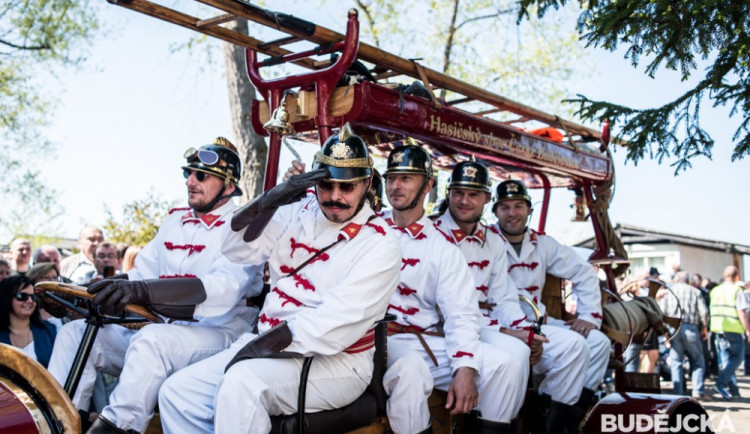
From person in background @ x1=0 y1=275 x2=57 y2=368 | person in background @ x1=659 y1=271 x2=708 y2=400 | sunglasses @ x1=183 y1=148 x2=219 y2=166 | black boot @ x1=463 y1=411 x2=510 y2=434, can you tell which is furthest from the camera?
person in background @ x1=659 y1=271 x2=708 y2=400

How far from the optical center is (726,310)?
41.2 feet

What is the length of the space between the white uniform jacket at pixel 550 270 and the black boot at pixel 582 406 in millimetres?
733

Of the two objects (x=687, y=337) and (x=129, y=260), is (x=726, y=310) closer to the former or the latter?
(x=687, y=337)

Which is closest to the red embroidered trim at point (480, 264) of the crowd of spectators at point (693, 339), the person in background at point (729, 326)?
the crowd of spectators at point (693, 339)

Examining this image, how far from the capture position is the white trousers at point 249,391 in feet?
10.2

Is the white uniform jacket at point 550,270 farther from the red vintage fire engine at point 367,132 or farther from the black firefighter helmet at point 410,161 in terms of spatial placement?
the black firefighter helmet at point 410,161

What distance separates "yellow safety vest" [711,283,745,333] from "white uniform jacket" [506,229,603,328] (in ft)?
24.4

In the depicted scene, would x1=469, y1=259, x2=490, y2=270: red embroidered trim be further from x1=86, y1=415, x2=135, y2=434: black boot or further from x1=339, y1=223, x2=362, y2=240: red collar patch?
x1=86, y1=415, x2=135, y2=434: black boot

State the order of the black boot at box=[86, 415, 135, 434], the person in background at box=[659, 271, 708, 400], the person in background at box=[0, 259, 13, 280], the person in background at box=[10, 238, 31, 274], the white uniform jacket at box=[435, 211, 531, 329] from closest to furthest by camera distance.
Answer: the black boot at box=[86, 415, 135, 434] < the white uniform jacket at box=[435, 211, 531, 329] < the person in background at box=[0, 259, 13, 280] < the person in background at box=[10, 238, 31, 274] < the person in background at box=[659, 271, 708, 400]

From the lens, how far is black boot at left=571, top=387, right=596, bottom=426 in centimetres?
523

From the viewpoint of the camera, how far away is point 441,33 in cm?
1897

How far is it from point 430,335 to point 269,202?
5.31 ft

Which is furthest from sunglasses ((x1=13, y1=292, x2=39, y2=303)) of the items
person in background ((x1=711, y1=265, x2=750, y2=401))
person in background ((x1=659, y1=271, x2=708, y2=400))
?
Answer: person in background ((x1=711, y1=265, x2=750, y2=401))

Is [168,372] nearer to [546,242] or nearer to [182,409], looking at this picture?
[182,409]
